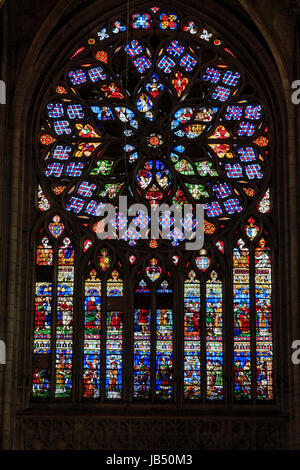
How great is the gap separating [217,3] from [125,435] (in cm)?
800

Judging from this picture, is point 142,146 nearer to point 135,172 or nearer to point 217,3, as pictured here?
point 135,172

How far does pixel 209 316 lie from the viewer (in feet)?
77.3

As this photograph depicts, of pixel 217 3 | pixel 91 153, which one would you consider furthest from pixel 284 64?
pixel 91 153

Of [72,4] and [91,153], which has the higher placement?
[72,4]

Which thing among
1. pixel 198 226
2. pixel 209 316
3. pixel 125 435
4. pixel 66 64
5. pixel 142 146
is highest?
pixel 66 64

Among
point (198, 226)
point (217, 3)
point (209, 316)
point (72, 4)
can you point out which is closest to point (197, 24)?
point (217, 3)

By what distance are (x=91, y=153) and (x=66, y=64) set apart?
1738 mm

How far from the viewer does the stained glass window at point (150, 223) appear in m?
23.3

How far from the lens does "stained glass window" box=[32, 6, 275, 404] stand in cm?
2328

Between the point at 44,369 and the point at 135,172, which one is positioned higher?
the point at 135,172

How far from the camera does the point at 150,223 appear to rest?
24109 millimetres

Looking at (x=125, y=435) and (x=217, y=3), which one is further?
(x=217, y=3)

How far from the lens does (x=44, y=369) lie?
23.2 meters

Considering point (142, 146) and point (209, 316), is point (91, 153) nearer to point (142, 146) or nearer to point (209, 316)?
point (142, 146)
